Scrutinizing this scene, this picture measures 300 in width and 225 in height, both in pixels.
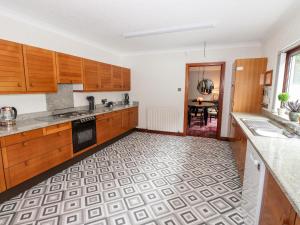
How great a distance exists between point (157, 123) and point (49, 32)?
3.32 meters

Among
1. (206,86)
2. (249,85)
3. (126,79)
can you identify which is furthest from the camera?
(206,86)

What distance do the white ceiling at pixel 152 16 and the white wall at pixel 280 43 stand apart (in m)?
0.14

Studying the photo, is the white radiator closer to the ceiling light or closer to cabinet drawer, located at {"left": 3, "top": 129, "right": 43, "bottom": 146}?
the ceiling light

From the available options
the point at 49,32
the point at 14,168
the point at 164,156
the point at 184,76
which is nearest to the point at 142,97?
the point at 184,76

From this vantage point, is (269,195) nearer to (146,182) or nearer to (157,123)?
(146,182)

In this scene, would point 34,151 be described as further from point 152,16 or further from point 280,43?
point 280,43

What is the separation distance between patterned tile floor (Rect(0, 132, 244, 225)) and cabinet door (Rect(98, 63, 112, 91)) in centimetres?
158

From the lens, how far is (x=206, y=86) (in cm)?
797

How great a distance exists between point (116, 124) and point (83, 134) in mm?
1083

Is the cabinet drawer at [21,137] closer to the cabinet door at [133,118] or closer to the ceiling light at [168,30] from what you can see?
the ceiling light at [168,30]

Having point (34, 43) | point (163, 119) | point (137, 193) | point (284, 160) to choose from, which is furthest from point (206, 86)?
point (284, 160)

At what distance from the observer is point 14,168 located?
1984 millimetres

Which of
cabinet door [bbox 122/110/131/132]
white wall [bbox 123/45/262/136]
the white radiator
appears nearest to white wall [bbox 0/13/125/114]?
cabinet door [bbox 122/110/131/132]

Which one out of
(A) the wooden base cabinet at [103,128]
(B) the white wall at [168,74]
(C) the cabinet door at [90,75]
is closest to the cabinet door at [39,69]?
(C) the cabinet door at [90,75]
